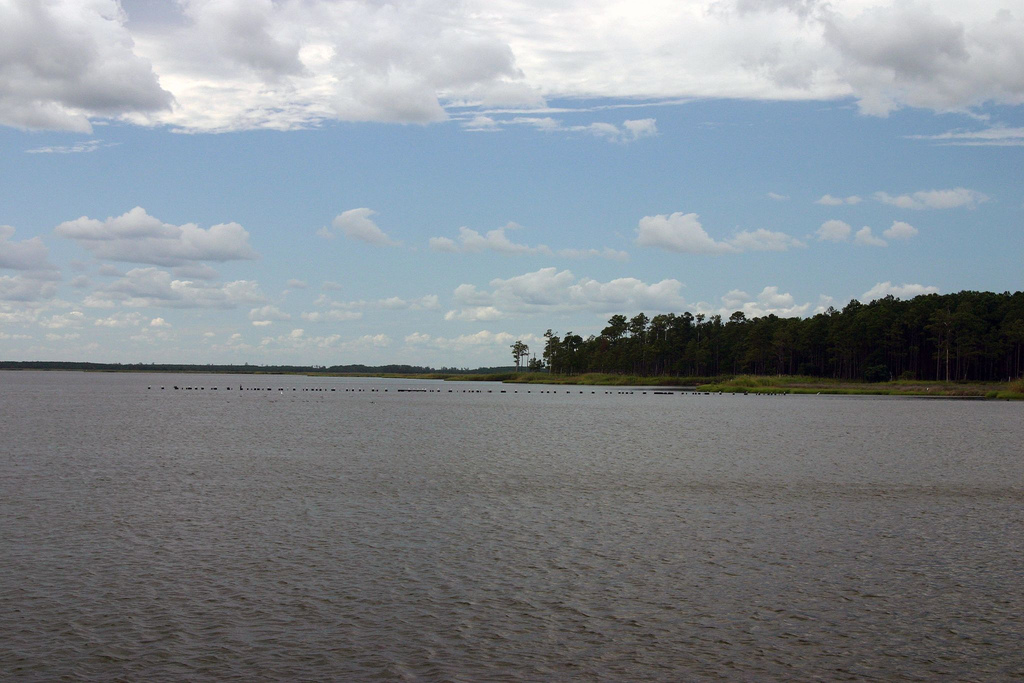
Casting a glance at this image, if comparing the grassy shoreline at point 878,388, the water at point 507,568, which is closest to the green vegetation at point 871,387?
the grassy shoreline at point 878,388

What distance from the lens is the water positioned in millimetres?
14586

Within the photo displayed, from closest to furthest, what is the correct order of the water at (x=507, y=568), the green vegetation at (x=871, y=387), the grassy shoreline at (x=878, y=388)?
the water at (x=507, y=568), the grassy shoreline at (x=878, y=388), the green vegetation at (x=871, y=387)

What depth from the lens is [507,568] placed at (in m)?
21.2

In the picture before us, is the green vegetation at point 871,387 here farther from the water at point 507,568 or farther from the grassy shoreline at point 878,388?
the water at point 507,568

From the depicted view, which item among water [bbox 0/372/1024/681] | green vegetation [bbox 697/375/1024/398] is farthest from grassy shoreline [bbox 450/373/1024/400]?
water [bbox 0/372/1024/681]

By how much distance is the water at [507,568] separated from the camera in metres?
14.6

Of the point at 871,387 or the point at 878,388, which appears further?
the point at 871,387

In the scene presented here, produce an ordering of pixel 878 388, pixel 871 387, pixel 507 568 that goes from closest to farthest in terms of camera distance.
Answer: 1. pixel 507 568
2. pixel 878 388
3. pixel 871 387

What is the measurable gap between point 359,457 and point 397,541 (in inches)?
961

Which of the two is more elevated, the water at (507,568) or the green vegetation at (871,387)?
the green vegetation at (871,387)

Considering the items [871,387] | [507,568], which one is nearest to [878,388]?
[871,387]

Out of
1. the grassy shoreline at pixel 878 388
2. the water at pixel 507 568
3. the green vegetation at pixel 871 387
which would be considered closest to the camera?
the water at pixel 507 568

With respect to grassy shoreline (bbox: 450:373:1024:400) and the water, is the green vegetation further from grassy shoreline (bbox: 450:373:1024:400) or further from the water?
the water

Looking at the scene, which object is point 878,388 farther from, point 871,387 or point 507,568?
point 507,568
